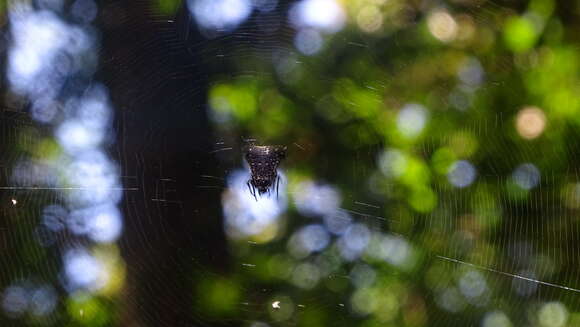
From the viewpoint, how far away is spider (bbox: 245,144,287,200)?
0.91 meters

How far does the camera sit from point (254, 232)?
90cm

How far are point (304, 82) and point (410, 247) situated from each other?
372 mm

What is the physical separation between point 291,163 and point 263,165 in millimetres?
56

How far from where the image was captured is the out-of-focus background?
86 cm

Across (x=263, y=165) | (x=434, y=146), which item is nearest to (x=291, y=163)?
(x=263, y=165)

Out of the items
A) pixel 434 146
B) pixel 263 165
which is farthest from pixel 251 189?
pixel 434 146

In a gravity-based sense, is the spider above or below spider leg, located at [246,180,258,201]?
above

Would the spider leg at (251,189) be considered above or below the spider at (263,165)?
below

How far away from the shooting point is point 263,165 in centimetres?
92

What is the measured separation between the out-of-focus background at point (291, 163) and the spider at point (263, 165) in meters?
0.02

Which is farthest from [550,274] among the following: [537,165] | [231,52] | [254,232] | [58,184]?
[58,184]

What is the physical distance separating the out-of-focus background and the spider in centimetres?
2

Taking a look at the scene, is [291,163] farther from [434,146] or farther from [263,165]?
[434,146]

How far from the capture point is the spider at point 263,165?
0.91 m
